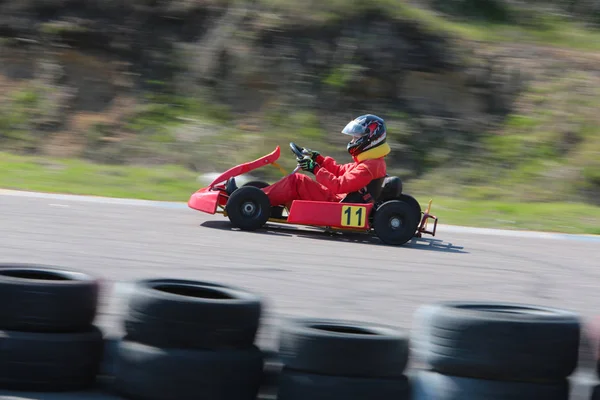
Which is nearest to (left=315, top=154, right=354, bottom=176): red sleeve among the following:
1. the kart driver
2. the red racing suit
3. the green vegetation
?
the red racing suit

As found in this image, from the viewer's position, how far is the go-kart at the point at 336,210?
28.8ft

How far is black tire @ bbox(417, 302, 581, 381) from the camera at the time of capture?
11.0ft

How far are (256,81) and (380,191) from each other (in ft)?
32.8

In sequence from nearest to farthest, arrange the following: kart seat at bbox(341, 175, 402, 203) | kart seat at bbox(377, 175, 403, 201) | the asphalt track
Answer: the asphalt track < kart seat at bbox(341, 175, 402, 203) < kart seat at bbox(377, 175, 403, 201)

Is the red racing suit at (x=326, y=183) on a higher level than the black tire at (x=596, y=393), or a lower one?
higher

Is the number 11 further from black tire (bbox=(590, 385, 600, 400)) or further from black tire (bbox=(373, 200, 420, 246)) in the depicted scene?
black tire (bbox=(590, 385, 600, 400))

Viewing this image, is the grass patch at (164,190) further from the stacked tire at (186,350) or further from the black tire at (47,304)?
the stacked tire at (186,350)

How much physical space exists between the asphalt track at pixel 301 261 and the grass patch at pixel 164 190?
1507 millimetres

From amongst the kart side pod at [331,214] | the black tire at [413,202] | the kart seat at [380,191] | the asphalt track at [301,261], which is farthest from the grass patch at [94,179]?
the black tire at [413,202]

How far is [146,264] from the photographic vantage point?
21.7ft

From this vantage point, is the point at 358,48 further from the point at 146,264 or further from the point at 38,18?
the point at 146,264

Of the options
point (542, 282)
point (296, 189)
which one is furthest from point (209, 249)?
point (542, 282)

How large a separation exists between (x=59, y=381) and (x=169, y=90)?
51.4 feet

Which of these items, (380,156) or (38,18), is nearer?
(380,156)
